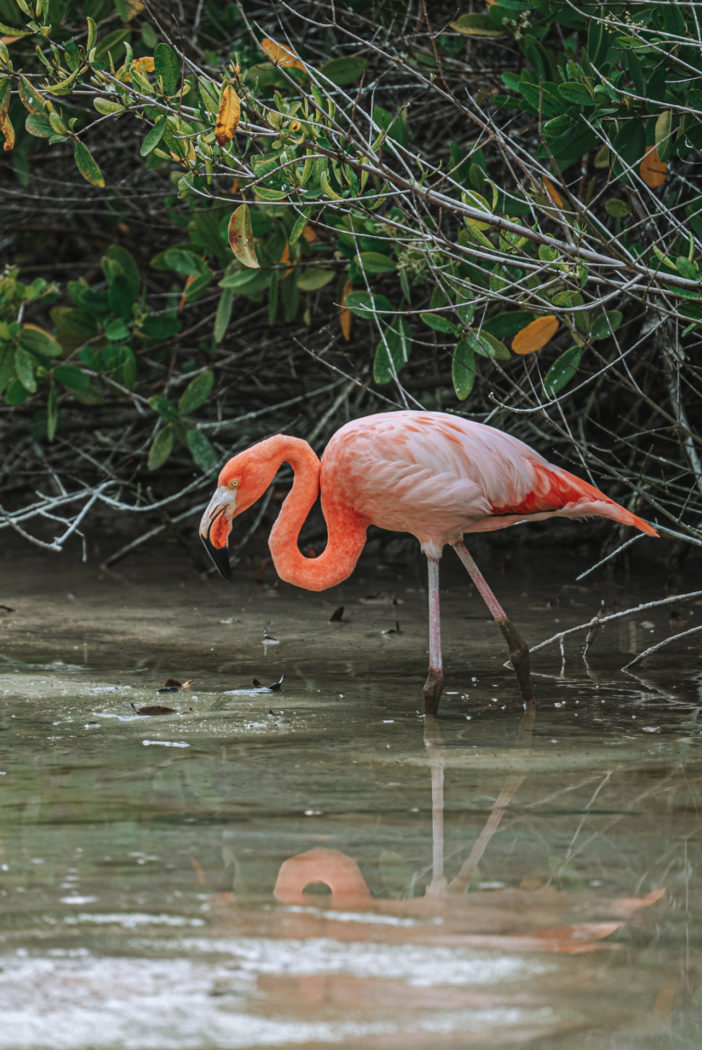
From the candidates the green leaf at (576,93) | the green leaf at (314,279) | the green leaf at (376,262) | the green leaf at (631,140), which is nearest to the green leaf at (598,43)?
the green leaf at (576,93)

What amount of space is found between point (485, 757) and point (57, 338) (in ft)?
14.2

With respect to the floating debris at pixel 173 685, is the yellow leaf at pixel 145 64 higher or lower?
higher

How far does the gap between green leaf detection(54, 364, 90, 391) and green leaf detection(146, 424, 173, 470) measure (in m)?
0.50

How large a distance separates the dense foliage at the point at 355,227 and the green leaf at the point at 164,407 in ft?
0.06

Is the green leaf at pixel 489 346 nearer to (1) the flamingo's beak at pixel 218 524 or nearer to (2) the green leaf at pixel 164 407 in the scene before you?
(1) the flamingo's beak at pixel 218 524

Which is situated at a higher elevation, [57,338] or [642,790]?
[57,338]

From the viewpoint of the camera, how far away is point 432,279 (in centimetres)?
689

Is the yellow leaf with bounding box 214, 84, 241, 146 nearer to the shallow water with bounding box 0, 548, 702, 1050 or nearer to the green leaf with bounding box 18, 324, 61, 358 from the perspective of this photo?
the shallow water with bounding box 0, 548, 702, 1050

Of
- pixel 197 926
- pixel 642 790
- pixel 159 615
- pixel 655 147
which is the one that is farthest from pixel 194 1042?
pixel 159 615

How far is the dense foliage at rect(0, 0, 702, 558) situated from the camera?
15.4ft

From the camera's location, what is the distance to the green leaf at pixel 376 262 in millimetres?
6078

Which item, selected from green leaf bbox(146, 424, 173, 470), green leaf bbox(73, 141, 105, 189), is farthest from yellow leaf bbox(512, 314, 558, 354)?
green leaf bbox(146, 424, 173, 470)

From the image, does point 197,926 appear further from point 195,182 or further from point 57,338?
point 57,338

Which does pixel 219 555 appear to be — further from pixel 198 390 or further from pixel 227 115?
pixel 198 390
